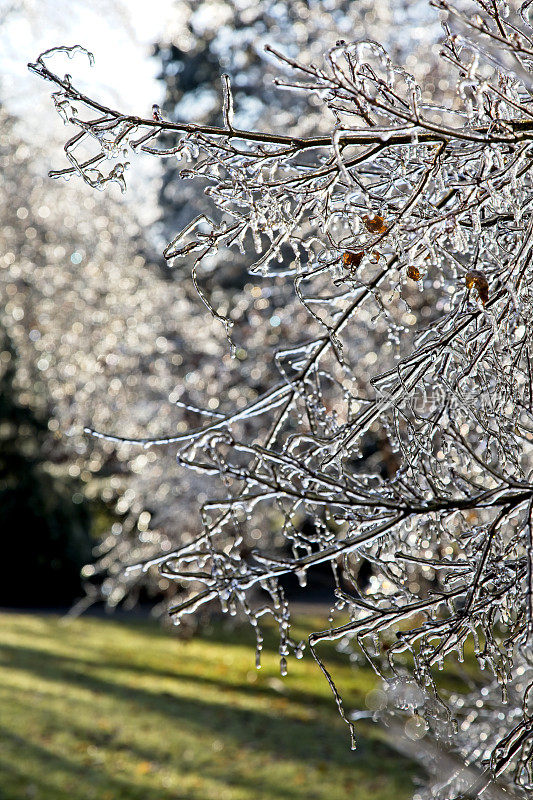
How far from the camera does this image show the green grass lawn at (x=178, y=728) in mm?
5730

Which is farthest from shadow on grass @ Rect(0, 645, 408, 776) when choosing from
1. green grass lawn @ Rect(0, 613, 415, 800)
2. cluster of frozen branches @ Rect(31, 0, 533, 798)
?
cluster of frozen branches @ Rect(31, 0, 533, 798)

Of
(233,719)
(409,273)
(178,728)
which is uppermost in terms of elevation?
(409,273)

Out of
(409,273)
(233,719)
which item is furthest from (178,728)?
(409,273)

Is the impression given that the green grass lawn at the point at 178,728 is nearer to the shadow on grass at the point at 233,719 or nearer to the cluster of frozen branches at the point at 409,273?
the shadow on grass at the point at 233,719

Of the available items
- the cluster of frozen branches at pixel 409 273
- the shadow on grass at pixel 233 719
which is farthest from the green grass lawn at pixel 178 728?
the cluster of frozen branches at pixel 409 273

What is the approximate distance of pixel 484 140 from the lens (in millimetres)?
1368

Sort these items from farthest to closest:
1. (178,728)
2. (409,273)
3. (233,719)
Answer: (233,719) → (178,728) → (409,273)

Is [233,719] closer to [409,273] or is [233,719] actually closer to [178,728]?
[178,728]

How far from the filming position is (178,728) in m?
6.94

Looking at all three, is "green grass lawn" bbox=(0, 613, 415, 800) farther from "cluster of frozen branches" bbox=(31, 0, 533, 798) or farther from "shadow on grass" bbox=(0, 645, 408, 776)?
"cluster of frozen branches" bbox=(31, 0, 533, 798)

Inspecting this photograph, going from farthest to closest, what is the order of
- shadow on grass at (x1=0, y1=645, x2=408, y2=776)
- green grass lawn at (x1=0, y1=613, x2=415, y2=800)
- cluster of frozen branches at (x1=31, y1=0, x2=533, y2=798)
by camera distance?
shadow on grass at (x1=0, y1=645, x2=408, y2=776) < green grass lawn at (x1=0, y1=613, x2=415, y2=800) < cluster of frozen branches at (x1=31, y1=0, x2=533, y2=798)

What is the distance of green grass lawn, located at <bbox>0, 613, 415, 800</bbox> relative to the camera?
5.73m

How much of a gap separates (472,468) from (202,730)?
5493mm

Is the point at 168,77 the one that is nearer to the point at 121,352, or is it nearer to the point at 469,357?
the point at 121,352
